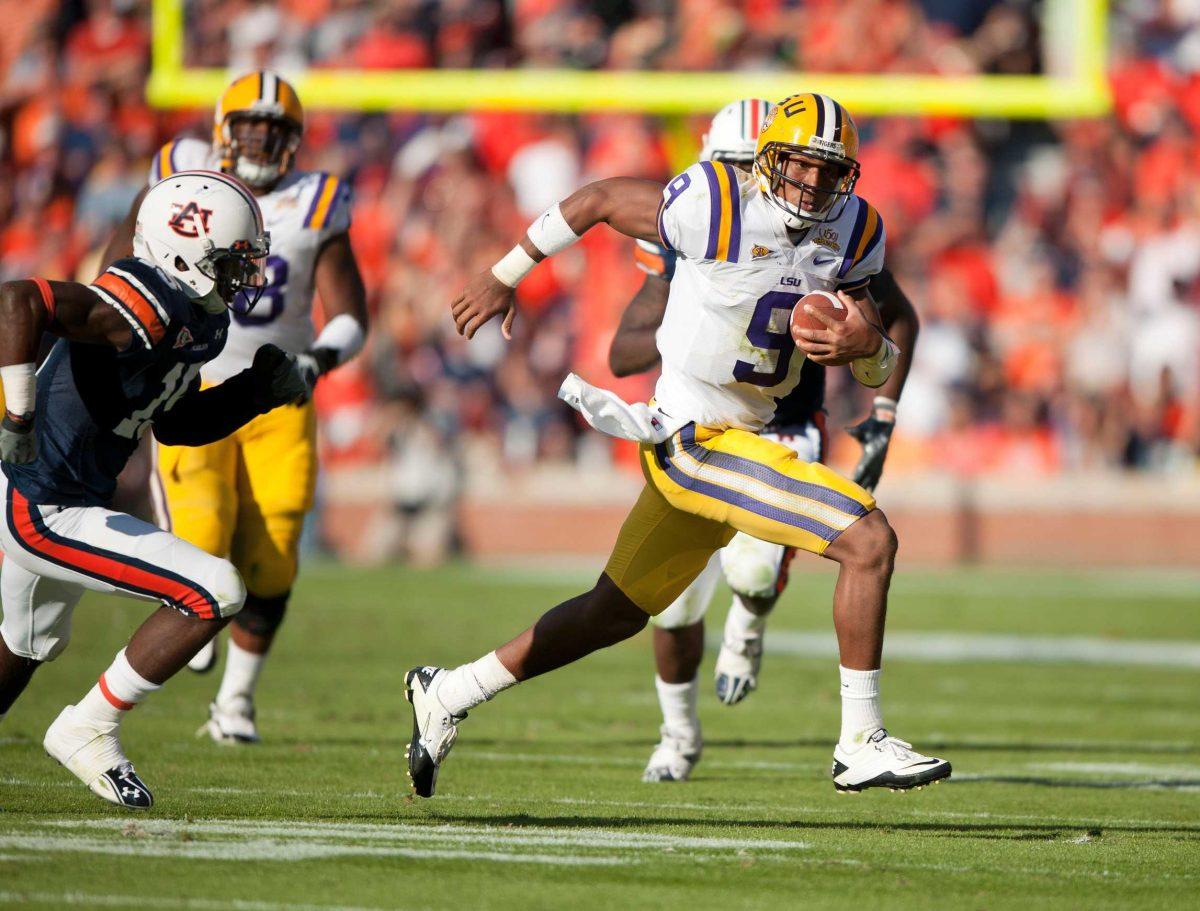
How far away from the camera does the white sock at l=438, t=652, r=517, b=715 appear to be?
5.02 metres

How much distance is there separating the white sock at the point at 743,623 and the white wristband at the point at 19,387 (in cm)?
276

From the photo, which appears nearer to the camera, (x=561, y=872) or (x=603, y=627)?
(x=561, y=872)

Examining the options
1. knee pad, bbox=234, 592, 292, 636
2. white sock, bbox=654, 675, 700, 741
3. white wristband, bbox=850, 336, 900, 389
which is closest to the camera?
white wristband, bbox=850, 336, 900, 389

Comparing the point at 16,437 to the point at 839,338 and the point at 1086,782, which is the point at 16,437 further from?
the point at 1086,782

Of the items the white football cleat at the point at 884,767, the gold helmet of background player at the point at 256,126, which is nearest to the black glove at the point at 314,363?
the gold helmet of background player at the point at 256,126

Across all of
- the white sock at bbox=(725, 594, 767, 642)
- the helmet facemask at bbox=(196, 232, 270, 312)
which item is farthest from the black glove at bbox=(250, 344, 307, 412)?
the white sock at bbox=(725, 594, 767, 642)

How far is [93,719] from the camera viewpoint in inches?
183

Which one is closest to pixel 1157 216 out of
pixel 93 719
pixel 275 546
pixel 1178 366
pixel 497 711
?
pixel 1178 366

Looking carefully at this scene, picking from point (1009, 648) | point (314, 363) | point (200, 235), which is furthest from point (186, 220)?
point (1009, 648)

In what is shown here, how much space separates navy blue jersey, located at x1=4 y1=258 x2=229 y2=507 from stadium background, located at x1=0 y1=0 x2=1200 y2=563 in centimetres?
901

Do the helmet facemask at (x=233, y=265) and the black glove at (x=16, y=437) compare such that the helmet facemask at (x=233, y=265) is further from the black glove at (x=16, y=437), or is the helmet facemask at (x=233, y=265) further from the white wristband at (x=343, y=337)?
the white wristband at (x=343, y=337)

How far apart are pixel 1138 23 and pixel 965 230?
225 centimetres

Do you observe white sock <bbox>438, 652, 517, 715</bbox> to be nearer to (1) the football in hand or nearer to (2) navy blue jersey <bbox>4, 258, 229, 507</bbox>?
(2) navy blue jersey <bbox>4, 258, 229, 507</bbox>

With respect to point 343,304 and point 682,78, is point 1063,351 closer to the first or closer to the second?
point 682,78
